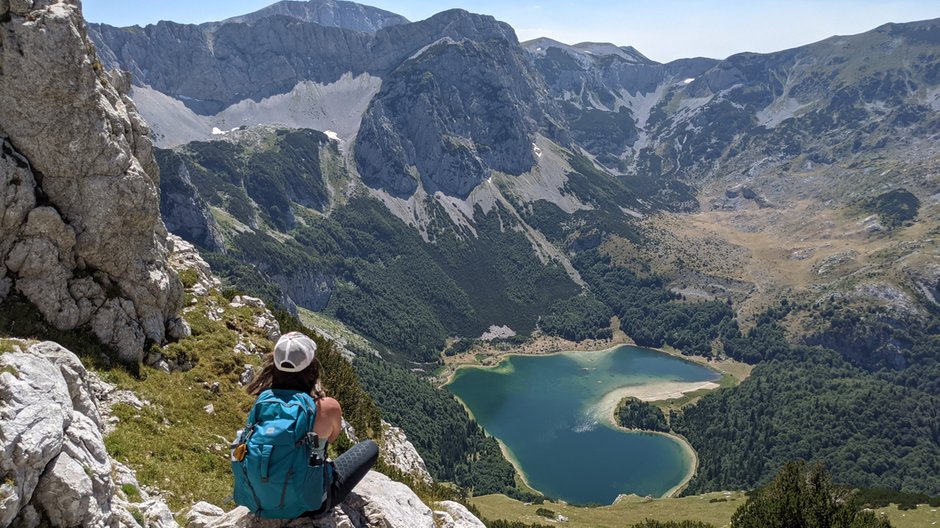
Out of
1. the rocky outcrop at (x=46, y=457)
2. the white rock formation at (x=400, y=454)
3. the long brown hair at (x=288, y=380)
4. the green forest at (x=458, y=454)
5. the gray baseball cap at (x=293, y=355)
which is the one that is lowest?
the green forest at (x=458, y=454)

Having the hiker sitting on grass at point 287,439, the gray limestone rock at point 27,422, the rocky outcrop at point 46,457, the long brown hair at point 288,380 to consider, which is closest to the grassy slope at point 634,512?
the rocky outcrop at point 46,457

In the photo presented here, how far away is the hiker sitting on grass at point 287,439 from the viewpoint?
1077 cm

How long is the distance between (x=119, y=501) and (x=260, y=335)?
2921 centimetres

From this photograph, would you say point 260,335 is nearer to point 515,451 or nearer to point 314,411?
point 314,411

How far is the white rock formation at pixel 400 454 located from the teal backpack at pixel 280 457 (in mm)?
36507

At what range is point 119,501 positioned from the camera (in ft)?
49.8

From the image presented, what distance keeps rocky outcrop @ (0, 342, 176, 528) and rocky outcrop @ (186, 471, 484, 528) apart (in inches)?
81.5

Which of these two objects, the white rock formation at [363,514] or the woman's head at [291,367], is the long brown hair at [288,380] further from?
the white rock formation at [363,514]

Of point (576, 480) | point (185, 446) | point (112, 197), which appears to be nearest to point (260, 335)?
point (112, 197)

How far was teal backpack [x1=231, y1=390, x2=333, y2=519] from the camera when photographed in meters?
10.7

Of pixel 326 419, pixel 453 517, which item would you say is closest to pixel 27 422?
pixel 326 419

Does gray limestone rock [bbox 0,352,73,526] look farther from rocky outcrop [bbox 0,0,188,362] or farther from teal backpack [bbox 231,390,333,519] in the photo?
rocky outcrop [bbox 0,0,188,362]

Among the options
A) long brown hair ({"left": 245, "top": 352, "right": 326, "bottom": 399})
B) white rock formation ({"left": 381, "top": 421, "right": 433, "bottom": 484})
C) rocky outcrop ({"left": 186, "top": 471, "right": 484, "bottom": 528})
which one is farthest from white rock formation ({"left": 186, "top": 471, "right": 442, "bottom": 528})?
white rock formation ({"left": 381, "top": 421, "right": 433, "bottom": 484})

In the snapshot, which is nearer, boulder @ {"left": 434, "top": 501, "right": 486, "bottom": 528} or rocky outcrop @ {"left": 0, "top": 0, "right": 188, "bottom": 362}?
boulder @ {"left": 434, "top": 501, "right": 486, "bottom": 528}
